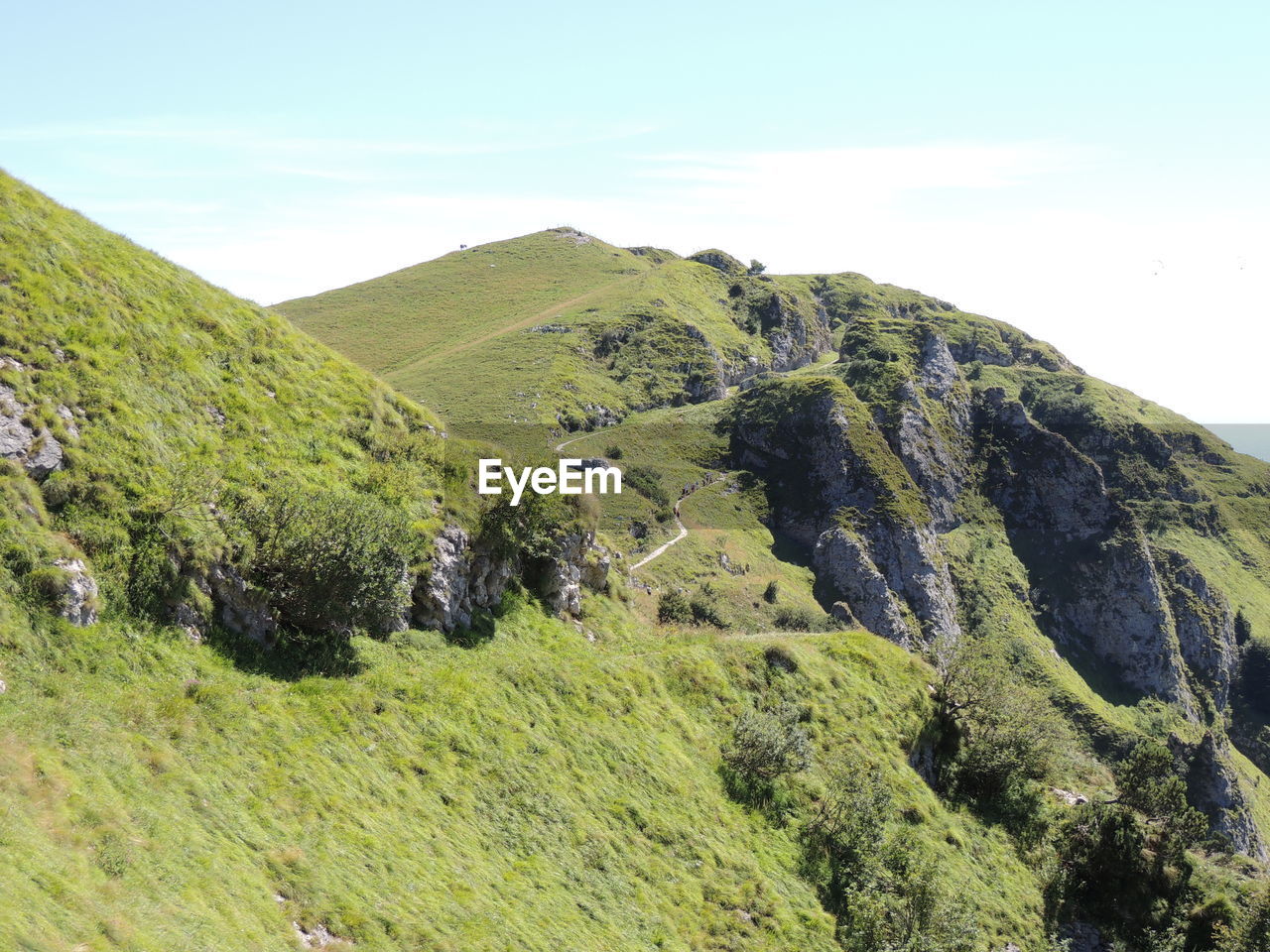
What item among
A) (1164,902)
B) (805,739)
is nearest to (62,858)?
Answer: (805,739)

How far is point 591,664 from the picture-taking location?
40281 millimetres

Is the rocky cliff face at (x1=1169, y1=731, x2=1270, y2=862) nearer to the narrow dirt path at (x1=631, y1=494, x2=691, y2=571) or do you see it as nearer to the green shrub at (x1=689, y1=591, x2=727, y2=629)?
the narrow dirt path at (x1=631, y1=494, x2=691, y2=571)

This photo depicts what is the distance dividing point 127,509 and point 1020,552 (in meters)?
184

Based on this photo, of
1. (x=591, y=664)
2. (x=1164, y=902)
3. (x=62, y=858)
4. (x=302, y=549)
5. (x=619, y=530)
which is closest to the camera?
(x=62, y=858)

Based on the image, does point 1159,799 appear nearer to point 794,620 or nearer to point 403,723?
point 403,723

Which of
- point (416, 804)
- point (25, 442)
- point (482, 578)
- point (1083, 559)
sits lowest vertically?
point (1083, 559)

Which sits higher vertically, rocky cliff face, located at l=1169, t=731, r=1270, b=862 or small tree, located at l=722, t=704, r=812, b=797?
small tree, located at l=722, t=704, r=812, b=797

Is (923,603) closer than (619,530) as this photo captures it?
No

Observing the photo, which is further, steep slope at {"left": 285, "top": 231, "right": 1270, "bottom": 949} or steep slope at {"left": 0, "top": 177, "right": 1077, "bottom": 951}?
steep slope at {"left": 285, "top": 231, "right": 1270, "bottom": 949}

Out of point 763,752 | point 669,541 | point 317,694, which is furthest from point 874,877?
point 669,541

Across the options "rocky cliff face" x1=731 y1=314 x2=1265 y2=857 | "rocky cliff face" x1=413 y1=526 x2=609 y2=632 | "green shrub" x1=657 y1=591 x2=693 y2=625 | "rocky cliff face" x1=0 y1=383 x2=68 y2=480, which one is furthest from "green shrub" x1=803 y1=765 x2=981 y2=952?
"rocky cliff face" x1=731 y1=314 x2=1265 y2=857

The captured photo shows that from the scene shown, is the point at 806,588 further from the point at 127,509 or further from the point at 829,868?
the point at 127,509

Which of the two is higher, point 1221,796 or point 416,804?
point 416,804

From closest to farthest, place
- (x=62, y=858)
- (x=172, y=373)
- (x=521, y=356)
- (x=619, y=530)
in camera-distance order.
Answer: (x=62, y=858) < (x=172, y=373) < (x=619, y=530) < (x=521, y=356)
